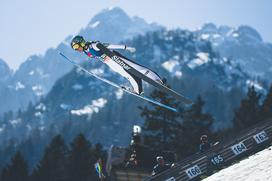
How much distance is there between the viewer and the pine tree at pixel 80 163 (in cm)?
4419

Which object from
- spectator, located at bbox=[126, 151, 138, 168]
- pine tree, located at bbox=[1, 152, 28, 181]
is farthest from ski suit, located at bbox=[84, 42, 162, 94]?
pine tree, located at bbox=[1, 152, 28, 181]

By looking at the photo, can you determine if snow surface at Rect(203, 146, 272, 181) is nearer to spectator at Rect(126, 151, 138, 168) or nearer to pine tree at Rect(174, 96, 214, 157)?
spectator at Rect(126, 151, 138, 168)

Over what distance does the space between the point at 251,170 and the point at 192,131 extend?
27177 mm

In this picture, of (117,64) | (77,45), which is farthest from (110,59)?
→ (77,45)

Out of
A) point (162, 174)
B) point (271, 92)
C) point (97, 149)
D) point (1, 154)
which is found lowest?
point (162, 174)

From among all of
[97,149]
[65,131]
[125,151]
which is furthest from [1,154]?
[125,151]

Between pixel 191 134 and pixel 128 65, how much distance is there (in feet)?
76.9

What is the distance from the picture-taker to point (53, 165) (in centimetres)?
4800

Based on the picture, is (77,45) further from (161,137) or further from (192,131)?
(192,131)

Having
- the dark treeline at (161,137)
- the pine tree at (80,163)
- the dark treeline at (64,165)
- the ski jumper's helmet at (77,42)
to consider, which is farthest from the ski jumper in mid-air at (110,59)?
the pine tree at (80,163)

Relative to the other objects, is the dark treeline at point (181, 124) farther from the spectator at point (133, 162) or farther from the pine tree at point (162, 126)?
the spectator at point (133, 162)

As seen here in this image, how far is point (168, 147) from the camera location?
1574 inches

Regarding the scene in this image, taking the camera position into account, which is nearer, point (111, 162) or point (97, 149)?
point (111, 162)

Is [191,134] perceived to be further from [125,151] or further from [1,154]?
[1,154]
